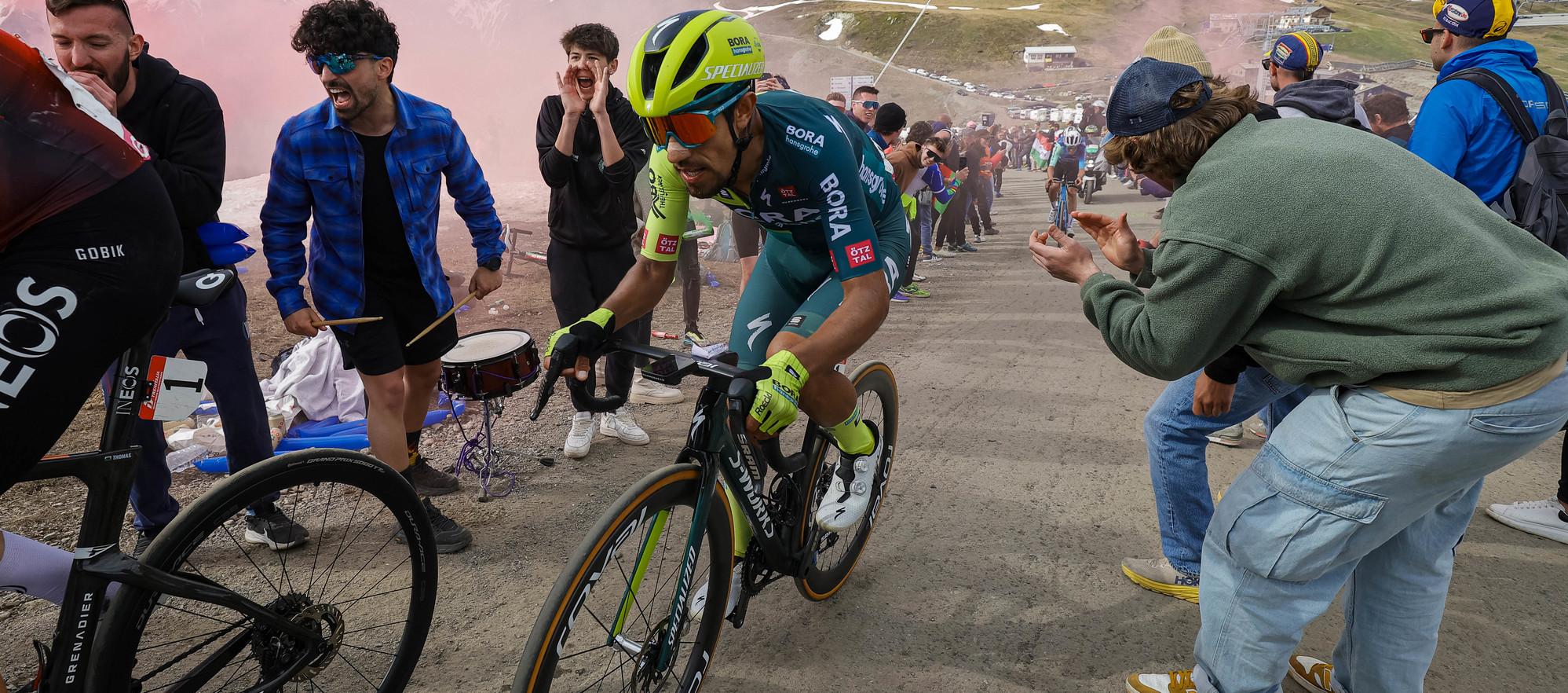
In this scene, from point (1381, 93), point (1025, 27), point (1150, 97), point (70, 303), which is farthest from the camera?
point (1025, 27)

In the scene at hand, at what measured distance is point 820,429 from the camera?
10.4ft

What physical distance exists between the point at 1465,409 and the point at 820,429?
192cm

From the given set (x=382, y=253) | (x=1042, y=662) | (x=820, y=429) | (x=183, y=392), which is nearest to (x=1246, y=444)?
(x=1042, y=662)

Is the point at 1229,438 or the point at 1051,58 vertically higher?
the point at 1229,438

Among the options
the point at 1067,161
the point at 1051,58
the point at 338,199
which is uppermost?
the point at 338,199

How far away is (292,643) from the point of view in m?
2.41

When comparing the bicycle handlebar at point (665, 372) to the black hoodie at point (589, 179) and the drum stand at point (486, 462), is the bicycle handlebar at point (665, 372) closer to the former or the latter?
the drum stand at point (486, 462)

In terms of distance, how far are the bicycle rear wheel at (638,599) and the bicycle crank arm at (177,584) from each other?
704 mm

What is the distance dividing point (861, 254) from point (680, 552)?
108 cm

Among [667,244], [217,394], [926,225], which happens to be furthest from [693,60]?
[926,225]

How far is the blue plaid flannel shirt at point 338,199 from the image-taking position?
3.44 m

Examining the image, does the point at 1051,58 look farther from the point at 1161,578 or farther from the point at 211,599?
the point at 211,599

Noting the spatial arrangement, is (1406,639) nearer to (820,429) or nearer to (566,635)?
(820,429)

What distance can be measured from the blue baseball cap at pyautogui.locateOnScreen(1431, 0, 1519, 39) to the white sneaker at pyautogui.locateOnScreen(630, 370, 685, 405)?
15.4 feet
